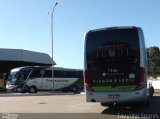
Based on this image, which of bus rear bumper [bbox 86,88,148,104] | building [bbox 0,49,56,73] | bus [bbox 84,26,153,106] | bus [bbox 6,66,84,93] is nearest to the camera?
bus rear bumper [bbox 86,88,148,104]

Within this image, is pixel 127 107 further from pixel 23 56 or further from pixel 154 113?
pixel 23 56

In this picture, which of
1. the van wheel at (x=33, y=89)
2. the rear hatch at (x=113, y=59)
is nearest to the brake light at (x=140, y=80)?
the rear hatch at (x=113, y=59)

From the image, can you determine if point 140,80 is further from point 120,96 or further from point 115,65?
point 115,65

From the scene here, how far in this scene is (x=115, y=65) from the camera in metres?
16.2

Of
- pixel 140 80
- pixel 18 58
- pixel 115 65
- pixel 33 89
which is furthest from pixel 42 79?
pixel 140 80

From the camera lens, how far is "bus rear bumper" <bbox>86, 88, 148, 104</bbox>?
15.8 metres

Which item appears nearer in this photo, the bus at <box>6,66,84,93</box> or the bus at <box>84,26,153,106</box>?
the bus at <box>84,26,153,106</box>

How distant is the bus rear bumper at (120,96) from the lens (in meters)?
15.8

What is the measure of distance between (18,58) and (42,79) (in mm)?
28655

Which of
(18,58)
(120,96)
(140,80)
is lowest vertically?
(120,96)

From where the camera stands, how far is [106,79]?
53.5ft

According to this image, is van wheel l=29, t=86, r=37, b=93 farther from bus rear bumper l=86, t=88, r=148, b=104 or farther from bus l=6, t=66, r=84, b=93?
bus rear bumper l=86, t=88, r=148, b=104

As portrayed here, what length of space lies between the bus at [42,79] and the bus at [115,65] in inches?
1191

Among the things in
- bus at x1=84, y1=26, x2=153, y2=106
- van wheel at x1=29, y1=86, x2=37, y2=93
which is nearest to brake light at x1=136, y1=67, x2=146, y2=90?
bus at x1=84, y1=26, x2=153, y2=106
